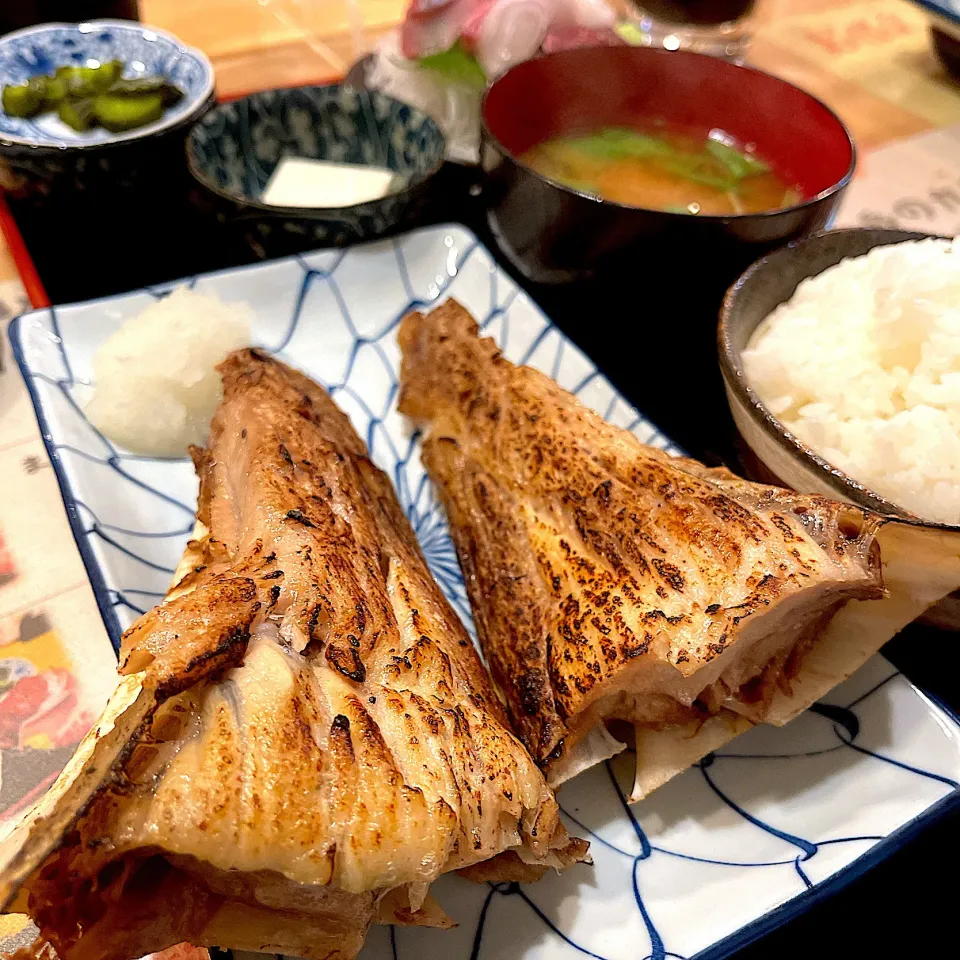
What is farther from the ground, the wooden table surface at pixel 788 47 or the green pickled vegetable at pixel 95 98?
the green pickled vegetable at pixel 95 98

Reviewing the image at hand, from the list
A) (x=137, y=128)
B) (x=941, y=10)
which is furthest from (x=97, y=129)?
(x=941, y=10)

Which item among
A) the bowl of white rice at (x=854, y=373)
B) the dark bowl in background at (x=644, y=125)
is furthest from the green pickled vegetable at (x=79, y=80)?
the bowl of white rice at (x=854, y=373)

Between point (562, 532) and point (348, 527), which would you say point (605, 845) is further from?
point (348, 527)

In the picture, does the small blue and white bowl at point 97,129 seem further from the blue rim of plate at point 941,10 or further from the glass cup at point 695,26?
the blue rim of plate at point 941,10

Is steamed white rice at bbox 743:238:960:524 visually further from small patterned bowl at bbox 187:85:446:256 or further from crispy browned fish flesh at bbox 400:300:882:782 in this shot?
small patterned bowl at bbox 187:85:446:256

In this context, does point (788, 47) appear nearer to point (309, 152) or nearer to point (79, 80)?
point (309, 152)

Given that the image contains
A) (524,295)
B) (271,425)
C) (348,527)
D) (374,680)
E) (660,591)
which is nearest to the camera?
(374,680)

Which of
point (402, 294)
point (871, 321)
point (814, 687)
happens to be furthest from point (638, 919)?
point (402, 294)
